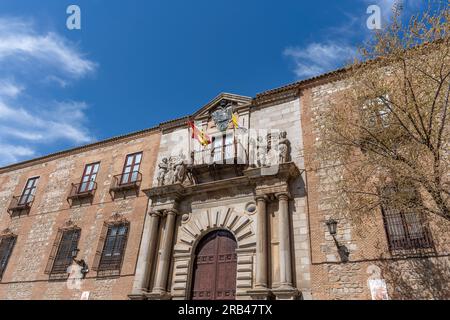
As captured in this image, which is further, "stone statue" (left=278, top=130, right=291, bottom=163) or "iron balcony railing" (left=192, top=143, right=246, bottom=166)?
"iron balcony railing" (left=192, top=143, right=246, bottom=166)

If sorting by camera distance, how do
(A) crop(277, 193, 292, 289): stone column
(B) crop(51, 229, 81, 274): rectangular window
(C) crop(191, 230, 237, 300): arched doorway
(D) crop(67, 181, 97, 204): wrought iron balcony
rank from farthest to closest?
(D) crop(67, 181, 97, 204): wrought iron balcony → (B) crop(51, 229, 81, 274): rectangular window → (C) crop(191, 230, 237, 300): arched doorway → (A) crop(277, 193, 292, 289): stone column

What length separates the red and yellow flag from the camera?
14.3 meters

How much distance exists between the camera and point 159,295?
11.1 metres

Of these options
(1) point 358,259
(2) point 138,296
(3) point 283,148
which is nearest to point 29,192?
(2) point 138,296

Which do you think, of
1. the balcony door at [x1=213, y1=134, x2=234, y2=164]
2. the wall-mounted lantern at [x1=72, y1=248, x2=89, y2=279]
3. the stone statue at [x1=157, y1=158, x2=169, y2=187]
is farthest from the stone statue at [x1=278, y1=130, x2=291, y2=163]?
the wall-mounted lantern at [x1=72, y1=248, x2=89, y2=279]

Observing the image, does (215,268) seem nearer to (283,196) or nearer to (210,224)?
(210,224)

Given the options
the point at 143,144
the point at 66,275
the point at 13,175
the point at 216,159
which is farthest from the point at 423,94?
the point at 13,175

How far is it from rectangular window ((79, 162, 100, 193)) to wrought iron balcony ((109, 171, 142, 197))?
1.52 meters

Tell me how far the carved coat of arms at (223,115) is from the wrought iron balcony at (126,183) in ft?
14.6

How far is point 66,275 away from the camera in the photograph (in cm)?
1380

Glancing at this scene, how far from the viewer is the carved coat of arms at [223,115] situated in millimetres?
14586

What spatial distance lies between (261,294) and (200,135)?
746 cm

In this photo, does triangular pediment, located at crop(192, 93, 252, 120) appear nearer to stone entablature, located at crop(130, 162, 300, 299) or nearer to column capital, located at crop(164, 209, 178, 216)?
stone entablature, located at crop(130, 162, 300, 299)
